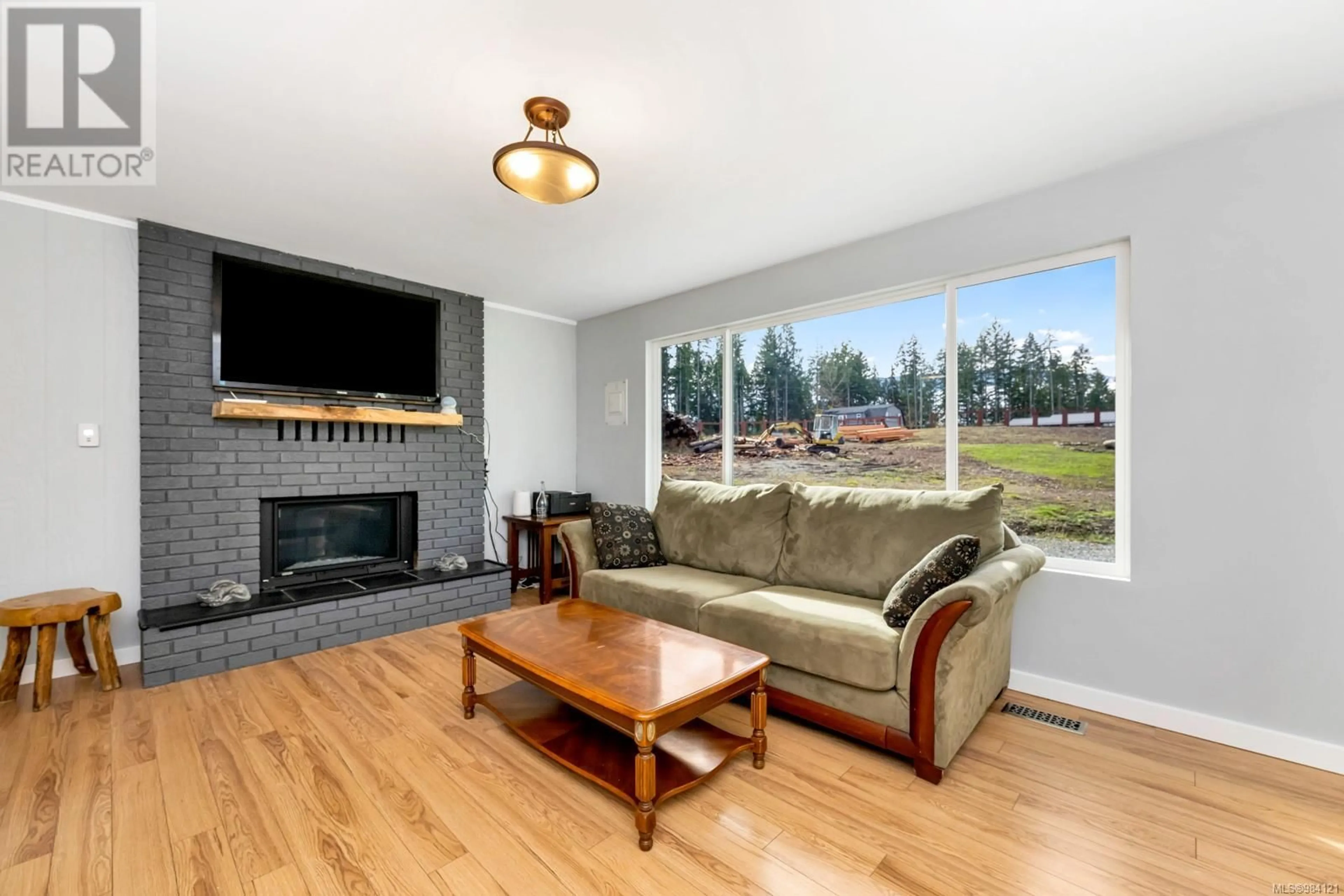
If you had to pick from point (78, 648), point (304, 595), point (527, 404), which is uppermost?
point (527, 404)

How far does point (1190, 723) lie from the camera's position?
2186 mm

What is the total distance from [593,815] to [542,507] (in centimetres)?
282

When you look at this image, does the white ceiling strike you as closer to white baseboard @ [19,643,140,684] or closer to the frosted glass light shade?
the frosted glass light shade

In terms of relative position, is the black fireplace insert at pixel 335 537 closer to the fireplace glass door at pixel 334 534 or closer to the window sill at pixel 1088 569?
the fireplace glass door at pixel 334 534

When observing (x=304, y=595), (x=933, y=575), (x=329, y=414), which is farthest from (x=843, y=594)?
(x=329, y=414)

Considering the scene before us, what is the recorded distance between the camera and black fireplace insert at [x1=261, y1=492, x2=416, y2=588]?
11.1 ft

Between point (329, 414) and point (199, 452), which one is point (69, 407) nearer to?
point (199, 452)

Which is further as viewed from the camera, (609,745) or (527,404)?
(527,404)

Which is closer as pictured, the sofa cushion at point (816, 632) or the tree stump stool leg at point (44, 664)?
the sofa cushion at point (816, 632)

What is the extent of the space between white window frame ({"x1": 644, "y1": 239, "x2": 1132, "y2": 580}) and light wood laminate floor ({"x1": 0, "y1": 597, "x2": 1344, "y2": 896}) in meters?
0.76

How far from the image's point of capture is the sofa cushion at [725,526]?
3.02 metres

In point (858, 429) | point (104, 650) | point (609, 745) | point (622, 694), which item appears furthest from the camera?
point (858, 429)

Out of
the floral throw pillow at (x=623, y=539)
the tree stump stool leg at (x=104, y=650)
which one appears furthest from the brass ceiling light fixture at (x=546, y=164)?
the tree stump stool leg at (x=104, y=650)

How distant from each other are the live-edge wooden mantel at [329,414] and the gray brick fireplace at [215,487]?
0.13m
